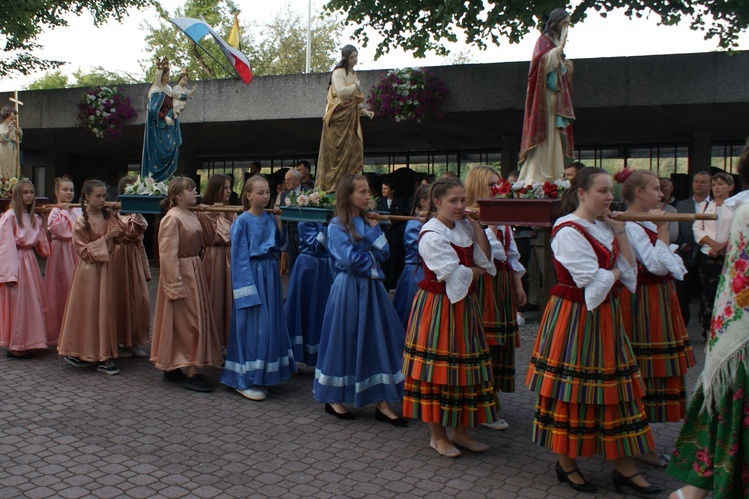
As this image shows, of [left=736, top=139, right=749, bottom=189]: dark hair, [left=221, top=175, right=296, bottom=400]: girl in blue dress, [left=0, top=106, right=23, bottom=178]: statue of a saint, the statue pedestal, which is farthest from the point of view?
[left=0, top=106, right=23, bottom=178]: statue of a saint

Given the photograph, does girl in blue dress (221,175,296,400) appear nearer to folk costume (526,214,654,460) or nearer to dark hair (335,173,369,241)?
dark hair (335,173,369,241)

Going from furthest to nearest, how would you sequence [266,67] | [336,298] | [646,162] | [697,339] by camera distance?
[266,67] → [646,162] → [697,339] → [336,298]

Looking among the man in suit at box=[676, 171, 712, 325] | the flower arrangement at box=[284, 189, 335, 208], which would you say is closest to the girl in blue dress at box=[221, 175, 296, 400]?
the flower arrangement at box=[284, 189, 335, 208]

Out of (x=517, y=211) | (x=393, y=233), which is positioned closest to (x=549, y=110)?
(x=517, y=211)

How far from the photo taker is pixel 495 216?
5312 mm

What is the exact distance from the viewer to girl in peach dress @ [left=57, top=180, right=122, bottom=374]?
23.5 ft

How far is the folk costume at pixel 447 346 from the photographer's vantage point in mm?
4691

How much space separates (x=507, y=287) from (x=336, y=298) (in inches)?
51.7

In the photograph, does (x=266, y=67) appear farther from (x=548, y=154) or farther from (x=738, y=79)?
(x=548, y=154)

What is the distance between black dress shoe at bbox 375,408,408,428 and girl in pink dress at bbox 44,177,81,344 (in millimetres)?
4162

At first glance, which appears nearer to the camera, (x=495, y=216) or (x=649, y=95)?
(x=495, y=216)

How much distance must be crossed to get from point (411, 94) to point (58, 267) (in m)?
6.23

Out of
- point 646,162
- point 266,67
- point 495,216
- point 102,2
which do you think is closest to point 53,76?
point 266,67

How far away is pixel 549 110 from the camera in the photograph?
732cm
